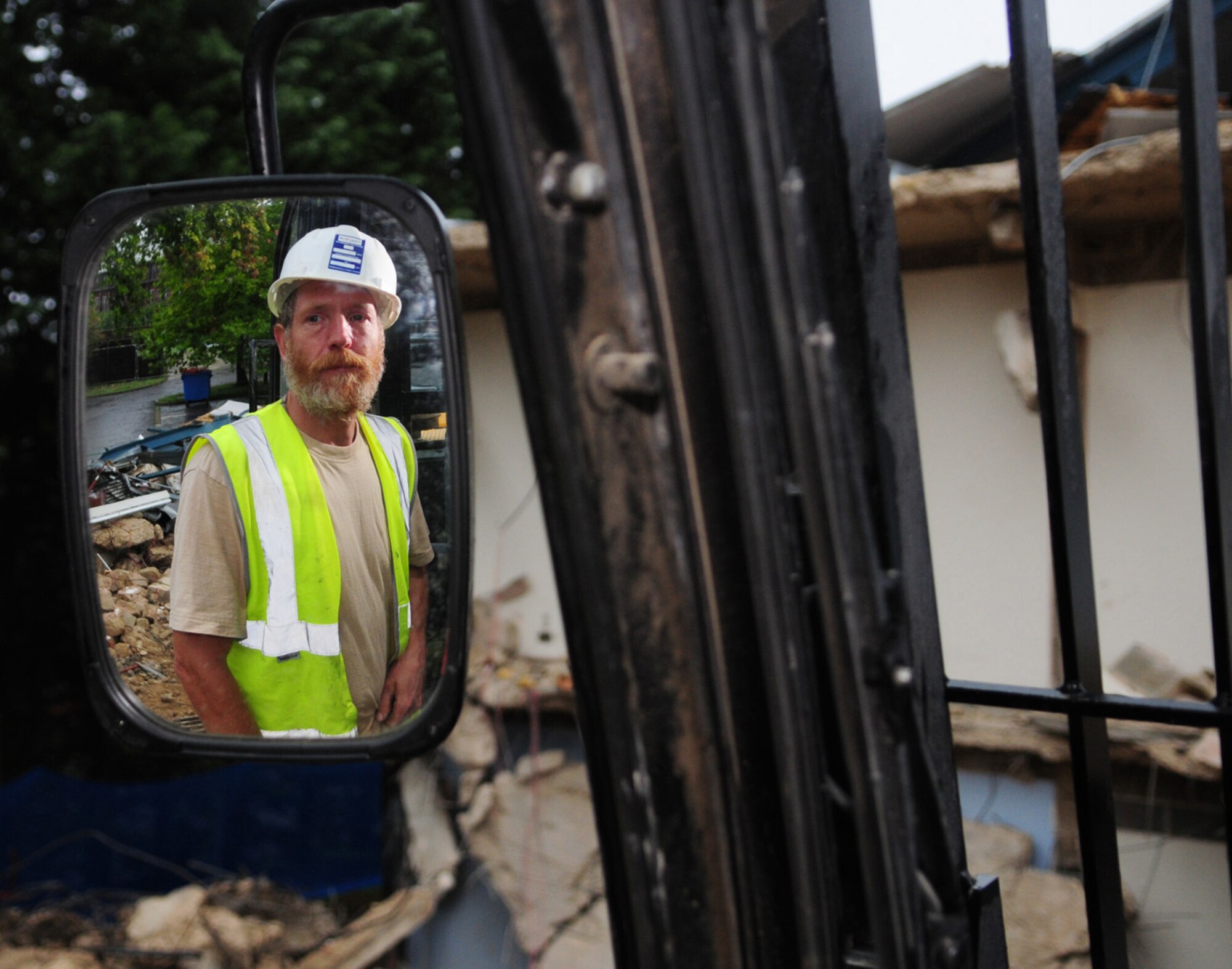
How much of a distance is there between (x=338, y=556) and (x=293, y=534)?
4cm

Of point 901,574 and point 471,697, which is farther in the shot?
point 471,697

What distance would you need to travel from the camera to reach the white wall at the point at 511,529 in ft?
17.6

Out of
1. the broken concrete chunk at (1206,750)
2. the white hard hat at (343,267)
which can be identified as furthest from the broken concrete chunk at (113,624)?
the broken concrete chunk at (1206,750)

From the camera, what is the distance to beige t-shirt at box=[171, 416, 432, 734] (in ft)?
2.53

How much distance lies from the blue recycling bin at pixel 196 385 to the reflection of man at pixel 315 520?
0.04 metres

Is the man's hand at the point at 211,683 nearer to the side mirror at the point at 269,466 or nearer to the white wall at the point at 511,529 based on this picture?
the side mirror at the point at 269,466

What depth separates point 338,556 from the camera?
2.55 ft

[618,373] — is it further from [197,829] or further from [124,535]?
[197,829]

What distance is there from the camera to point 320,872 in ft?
17.9

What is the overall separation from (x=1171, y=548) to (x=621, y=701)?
4288 mm

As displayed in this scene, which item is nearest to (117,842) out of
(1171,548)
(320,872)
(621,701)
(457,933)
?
(320,872)

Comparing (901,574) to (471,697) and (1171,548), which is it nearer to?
(1171,548)

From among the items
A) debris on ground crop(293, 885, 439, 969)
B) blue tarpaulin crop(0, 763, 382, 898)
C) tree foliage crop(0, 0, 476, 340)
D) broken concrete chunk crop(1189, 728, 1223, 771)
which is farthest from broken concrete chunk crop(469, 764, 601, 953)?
tree foliage crop(0, 0, 476, 340)

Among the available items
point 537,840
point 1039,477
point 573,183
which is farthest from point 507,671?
point 573,183
